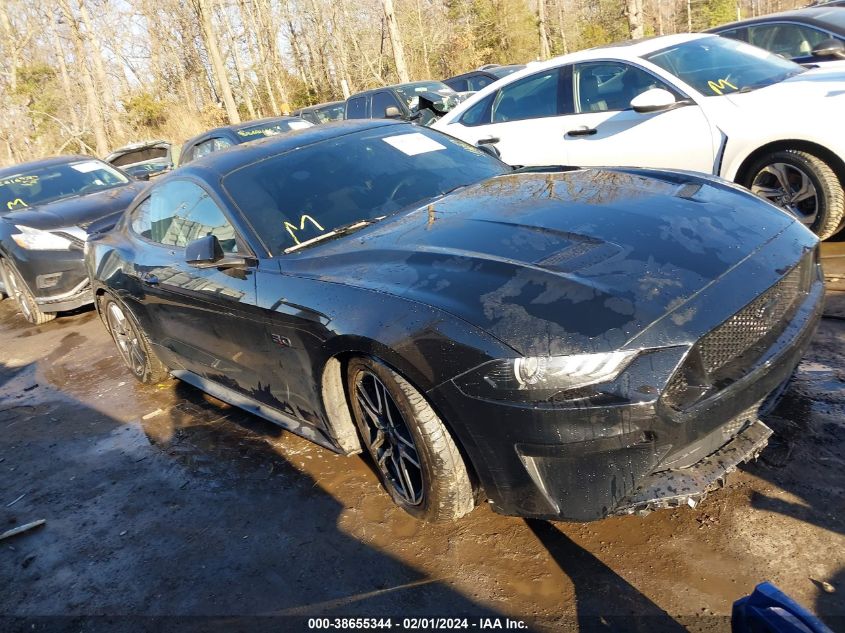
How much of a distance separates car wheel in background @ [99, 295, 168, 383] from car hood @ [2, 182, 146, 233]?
205 centimetres

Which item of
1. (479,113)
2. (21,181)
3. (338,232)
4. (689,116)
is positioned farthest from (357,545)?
(21,181)

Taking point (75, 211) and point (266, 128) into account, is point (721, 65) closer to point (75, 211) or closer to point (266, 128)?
point (75, 211)

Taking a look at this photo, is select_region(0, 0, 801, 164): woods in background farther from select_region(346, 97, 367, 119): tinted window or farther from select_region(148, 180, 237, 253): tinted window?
select_region(148, 180, 237, 253): tinted window

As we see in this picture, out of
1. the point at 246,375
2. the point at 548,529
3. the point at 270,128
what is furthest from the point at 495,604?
the point at 270,128

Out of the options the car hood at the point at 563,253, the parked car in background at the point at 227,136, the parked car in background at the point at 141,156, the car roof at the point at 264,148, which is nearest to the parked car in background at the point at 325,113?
the parked car in background at the point at 141,156

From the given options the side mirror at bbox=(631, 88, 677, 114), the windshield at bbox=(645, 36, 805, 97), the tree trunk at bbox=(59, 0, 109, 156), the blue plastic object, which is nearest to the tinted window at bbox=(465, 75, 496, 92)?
the windshield at bbox=(645, 36, 805, 97)

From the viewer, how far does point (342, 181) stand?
3.48 meters

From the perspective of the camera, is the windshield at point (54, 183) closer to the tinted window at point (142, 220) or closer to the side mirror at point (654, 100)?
the tinted window at point (142, 220)

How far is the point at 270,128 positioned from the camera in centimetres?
1030

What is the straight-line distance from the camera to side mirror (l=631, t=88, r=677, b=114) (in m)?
5.03

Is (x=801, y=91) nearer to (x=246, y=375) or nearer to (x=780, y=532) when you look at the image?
(x=780, y=532)

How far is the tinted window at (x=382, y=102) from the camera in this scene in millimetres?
11683

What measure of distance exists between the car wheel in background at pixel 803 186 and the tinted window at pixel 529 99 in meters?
1.91

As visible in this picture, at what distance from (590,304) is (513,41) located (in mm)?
34554
